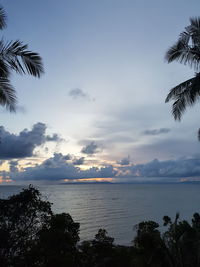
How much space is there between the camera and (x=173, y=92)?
984 centimetres

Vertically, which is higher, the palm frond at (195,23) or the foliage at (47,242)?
the palm frond at (195,23)

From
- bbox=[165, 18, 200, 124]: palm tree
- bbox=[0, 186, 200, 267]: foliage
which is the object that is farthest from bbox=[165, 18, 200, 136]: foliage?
bbox=[0, 186, 200, 267]: foliage

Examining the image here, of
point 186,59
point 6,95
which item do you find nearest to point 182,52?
point 186,59

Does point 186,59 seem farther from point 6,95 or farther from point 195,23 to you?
point 6,95

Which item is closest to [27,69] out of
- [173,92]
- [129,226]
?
[173,92]

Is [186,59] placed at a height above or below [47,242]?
above

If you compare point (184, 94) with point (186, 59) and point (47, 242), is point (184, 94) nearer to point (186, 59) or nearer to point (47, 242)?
point (186, 59)

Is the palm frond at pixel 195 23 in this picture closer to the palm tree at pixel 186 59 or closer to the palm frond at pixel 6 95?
the palm tree at pixel 186 59

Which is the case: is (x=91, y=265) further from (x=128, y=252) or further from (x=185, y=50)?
→ (x=185, y=50)

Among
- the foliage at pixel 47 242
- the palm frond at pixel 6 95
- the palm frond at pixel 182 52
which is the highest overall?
the palm frond at pixel 182 52

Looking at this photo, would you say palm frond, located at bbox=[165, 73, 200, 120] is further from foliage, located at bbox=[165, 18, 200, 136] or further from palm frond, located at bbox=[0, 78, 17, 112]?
palm frond, located at bbox=[0, 78, 17, 112]

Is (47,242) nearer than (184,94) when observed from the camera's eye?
No

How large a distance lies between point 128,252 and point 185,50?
12712 millimetres

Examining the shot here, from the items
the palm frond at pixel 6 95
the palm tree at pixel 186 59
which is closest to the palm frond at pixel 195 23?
the palm tree at pixel 186 59
